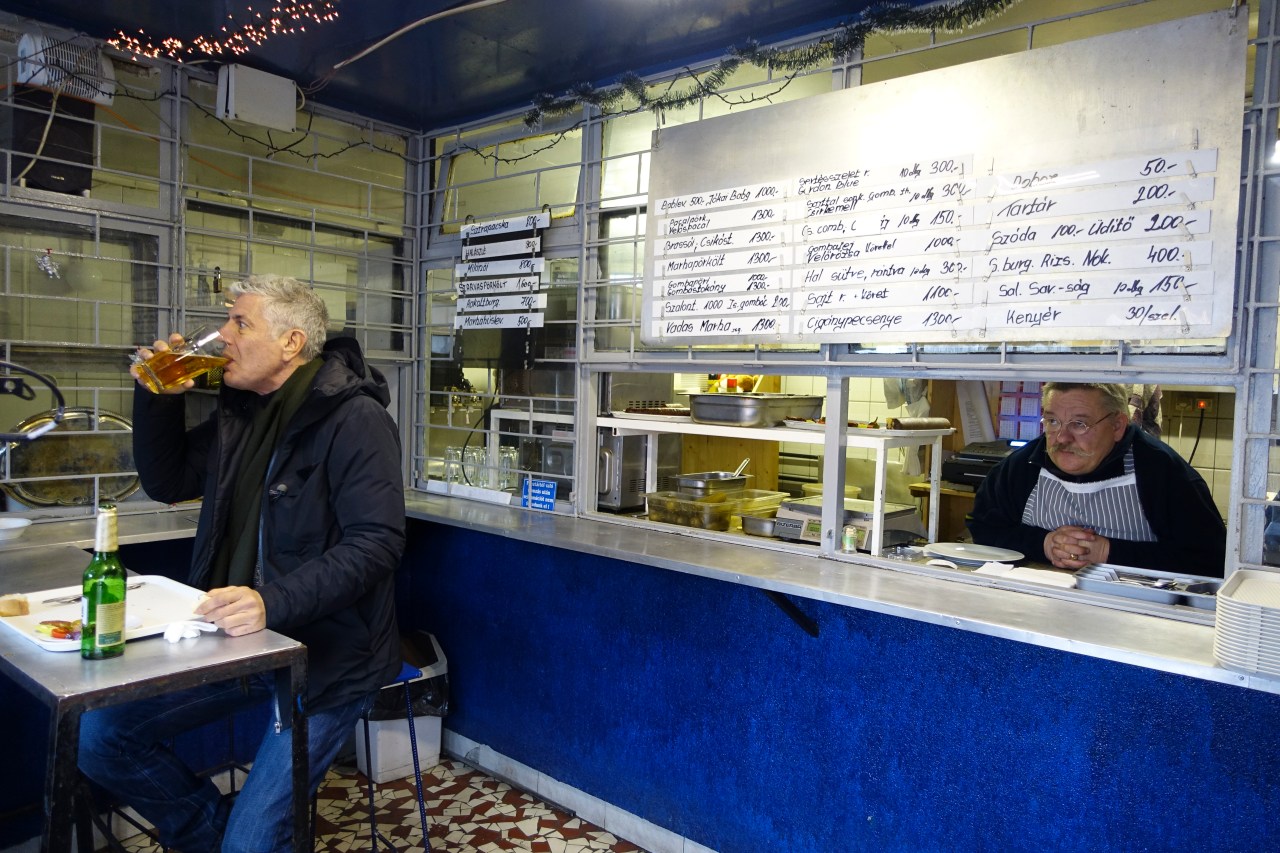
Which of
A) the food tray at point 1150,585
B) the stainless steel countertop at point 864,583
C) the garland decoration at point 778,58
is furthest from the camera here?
the garland decoration at point 778,58

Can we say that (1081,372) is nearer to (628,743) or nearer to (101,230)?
(628,743)

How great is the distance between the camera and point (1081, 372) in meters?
1.99

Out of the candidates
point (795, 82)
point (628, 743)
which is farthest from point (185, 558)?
point (795, 82)

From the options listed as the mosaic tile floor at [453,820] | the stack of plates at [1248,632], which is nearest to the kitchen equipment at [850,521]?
the stack of plates at [1248,632]

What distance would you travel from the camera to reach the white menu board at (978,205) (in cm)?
183

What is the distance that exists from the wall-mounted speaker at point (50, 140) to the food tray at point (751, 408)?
2.14 m

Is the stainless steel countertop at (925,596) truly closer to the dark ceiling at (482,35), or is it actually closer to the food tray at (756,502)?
the food tray at (756,502)

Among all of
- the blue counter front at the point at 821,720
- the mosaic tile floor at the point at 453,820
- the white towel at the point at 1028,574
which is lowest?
the mosaic tile floor at the point at 453,820

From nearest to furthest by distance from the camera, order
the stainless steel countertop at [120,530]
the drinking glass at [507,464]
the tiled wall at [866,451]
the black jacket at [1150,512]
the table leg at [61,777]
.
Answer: the table leg at [61,777] → the stainless steel countertop at [120,530] → the black jacket at [1150,512] → the drinking glass at [507,464] → the tiled wall at [866,451]

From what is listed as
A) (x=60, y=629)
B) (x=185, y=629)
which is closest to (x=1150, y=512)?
(x=185, y=629)

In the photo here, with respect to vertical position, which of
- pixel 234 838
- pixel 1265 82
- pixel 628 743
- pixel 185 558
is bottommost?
pixel 628 743

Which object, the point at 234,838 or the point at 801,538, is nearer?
the point at 234,838

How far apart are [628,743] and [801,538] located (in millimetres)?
940

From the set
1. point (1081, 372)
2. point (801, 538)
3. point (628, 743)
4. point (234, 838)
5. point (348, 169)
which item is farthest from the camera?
point (348, 169)
